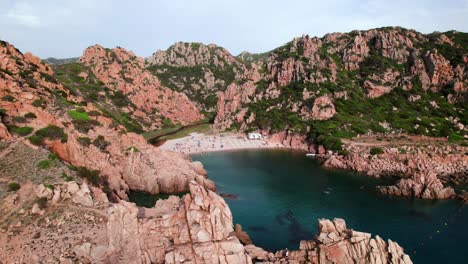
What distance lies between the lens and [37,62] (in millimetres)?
105438

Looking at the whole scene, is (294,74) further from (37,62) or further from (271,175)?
(37,62)

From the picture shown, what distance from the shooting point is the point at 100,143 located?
69.7 metres

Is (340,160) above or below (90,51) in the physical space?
below

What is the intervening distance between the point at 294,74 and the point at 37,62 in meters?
97.3

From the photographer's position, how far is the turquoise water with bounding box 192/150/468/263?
49.4m

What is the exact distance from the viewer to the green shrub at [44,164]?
153 ft

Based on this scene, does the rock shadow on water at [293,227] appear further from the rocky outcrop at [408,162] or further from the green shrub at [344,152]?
the green shrub at [344,152]

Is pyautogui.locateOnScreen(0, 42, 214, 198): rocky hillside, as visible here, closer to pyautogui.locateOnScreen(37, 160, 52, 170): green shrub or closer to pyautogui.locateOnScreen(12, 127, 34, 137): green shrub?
pyautogui.locateOnScreen(12, 127, 34, 137): green shrub

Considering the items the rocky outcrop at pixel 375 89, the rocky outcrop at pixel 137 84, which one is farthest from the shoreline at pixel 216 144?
the rocky outcrop at pixel 375 89

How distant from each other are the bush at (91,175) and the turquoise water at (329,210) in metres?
23.3

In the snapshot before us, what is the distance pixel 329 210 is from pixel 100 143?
45.1 meters

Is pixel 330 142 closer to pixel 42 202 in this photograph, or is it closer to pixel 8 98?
pixel 8 98

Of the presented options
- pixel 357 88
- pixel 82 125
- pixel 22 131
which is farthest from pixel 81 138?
pixel 357 88

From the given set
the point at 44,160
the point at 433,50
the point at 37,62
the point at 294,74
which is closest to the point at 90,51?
the point at 37,62
